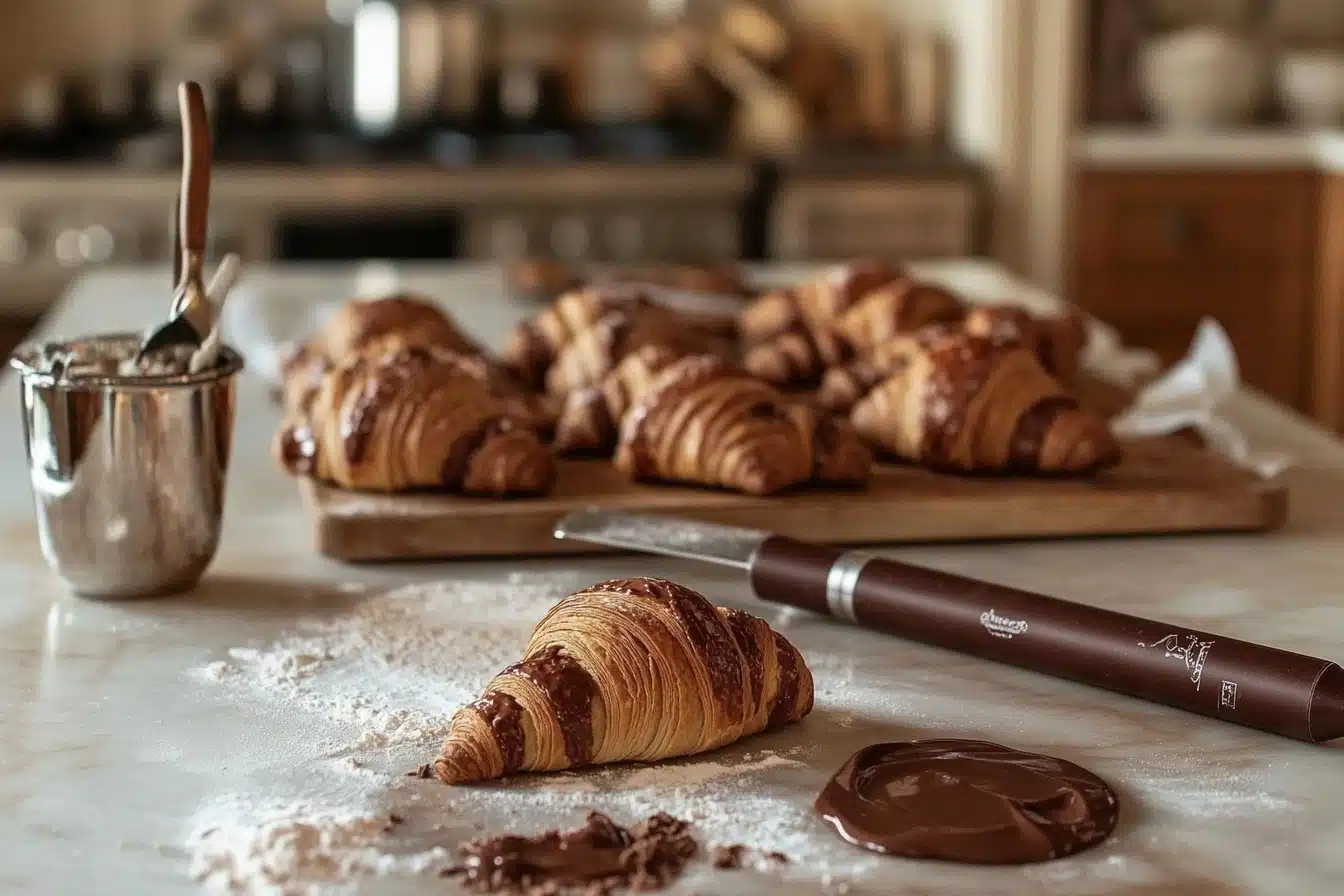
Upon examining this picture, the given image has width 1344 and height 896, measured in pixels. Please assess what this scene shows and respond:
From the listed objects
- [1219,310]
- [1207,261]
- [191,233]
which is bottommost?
[1219,310]

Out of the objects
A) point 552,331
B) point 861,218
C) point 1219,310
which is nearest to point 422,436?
point 552,331

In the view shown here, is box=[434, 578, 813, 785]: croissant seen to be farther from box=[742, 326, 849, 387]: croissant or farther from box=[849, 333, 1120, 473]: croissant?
box=[742, 326, 849, 387]: croissant

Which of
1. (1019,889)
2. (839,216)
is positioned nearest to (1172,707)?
(1019,889)

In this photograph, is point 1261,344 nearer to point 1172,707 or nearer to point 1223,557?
point 1223,557

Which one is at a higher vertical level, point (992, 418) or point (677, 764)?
point (992, 418)

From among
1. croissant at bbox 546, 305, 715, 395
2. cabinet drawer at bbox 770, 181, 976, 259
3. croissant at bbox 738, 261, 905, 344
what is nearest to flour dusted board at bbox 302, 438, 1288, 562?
croissant at bbox 546, 305, 715, 395

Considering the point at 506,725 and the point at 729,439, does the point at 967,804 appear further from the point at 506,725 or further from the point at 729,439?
the point at 729,439
